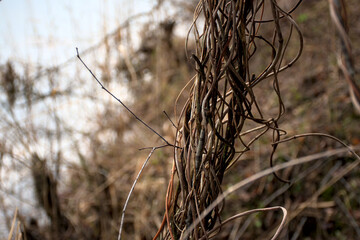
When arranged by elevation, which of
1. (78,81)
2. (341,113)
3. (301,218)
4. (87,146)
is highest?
(78,81)

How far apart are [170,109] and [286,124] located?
193 cm

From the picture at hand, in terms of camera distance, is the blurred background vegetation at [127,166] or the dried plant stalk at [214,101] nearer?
the dried plant stalk at [214,101]

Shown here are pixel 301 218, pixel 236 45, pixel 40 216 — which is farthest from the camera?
pixel 40 216

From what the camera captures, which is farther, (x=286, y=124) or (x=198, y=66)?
(x=286, y=124)

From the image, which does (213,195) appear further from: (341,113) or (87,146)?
(341,113)

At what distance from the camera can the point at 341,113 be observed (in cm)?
287

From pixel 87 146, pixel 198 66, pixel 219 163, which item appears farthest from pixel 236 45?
pixel 87 146

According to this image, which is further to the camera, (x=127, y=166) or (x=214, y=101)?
(x=127, y=166)

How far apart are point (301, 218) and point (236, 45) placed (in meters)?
2.14

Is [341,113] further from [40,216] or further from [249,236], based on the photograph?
[40,216]

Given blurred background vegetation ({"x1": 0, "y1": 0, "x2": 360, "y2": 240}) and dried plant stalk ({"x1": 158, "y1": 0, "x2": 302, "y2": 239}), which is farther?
blurred background vegetation ({"x1": 0, "y1": 0, "x2": 360, "y2": 240})

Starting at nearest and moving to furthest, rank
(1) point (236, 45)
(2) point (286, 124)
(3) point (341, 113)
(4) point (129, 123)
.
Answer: (1) point (236, 45)
(3) point (341, 113)
(2) point (286, 124)
(4) point (129, 123)

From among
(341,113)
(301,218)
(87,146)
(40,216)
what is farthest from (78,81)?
(341,113)

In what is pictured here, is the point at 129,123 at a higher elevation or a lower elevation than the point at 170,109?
lower
